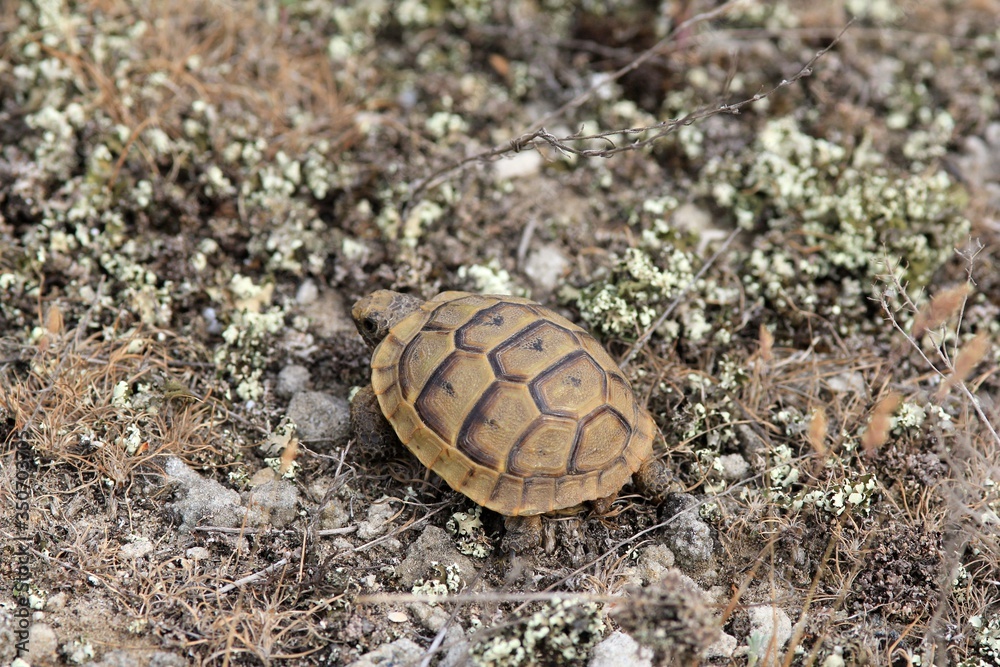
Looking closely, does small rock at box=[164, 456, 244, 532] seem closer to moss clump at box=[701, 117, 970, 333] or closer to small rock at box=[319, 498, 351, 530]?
small rock at box=[319, 498, 351, 530]

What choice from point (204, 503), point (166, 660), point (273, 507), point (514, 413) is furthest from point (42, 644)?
point (514, 413)

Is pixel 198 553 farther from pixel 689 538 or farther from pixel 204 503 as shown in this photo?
pixel 689 538

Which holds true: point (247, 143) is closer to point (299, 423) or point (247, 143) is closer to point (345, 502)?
point (299, 423)

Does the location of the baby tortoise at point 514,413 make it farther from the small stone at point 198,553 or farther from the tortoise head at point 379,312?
the small stone at point 198,553

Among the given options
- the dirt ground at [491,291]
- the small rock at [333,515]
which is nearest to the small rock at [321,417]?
the dirt ground at [491,291]

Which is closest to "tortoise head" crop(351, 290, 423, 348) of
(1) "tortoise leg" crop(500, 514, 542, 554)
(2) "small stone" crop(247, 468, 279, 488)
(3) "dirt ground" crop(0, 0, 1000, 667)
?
(3) "dirt ground" crop(0, 0, 1000, 667)

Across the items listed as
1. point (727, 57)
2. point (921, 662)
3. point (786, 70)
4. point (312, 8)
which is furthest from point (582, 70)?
point (921, 662)
